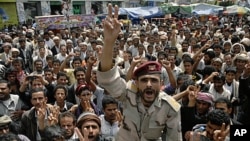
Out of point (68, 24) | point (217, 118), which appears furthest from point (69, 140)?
point (68, 24)

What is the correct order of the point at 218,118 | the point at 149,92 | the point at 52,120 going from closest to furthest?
the point at 149,92 < the point at 218,118 < the point at 52,120


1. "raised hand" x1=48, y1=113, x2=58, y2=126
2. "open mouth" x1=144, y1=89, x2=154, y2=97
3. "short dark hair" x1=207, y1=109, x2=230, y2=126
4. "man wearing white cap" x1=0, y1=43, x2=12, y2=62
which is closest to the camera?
"open mouth" x1=144, y1=89, x2=154, y2=97

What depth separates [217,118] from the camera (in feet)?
8.78

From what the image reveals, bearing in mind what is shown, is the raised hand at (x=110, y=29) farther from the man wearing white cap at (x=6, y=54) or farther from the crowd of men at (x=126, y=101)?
the man wearing white cap at (x=6, y=54)

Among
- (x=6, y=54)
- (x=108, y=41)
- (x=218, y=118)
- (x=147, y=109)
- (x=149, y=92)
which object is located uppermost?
(x=108, y=41)

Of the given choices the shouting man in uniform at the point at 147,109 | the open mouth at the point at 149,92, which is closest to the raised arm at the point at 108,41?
the shouting man in uniform at the point at 147,109

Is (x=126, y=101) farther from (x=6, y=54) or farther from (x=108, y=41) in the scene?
(x=6, y=54)

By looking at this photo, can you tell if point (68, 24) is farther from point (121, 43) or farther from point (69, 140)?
point (69, 140)

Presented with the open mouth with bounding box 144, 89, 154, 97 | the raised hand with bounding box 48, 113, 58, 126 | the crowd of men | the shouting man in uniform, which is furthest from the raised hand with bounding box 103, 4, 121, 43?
the raised hand with bounding box 48, 113, 58, 126

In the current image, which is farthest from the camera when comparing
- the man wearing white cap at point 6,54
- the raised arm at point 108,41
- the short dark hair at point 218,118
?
the man wearing white cap at point 6,54

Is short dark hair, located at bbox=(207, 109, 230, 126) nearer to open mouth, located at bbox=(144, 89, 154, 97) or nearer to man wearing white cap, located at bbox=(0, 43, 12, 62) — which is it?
open mouth, located at bbox=(144, 89, 154, 97)

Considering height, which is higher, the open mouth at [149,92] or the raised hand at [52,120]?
the open mouth at [149,92]

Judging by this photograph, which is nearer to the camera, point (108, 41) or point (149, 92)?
point (108, 41)

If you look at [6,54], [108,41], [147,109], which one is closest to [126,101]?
[147,109]
